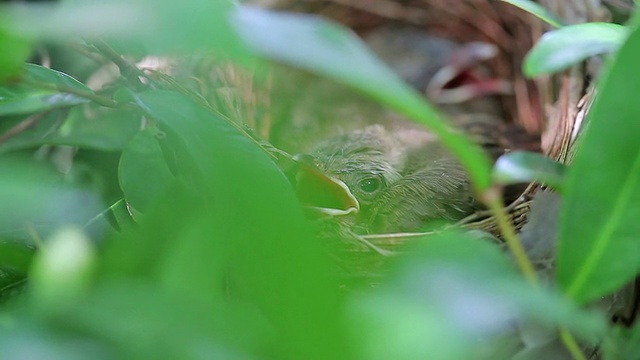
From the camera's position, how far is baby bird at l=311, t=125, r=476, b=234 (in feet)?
2.51

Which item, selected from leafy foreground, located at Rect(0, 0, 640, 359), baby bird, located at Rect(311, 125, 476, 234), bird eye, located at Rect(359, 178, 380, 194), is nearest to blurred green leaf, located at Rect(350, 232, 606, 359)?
leafy foreground, located at Rect(0, 0, 640, 359)

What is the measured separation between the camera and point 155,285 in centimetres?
17

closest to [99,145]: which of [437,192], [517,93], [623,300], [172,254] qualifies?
[172,254]

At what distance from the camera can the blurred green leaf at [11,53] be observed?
171 mm

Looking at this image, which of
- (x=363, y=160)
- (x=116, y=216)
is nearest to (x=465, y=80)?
(x=363, y=160)

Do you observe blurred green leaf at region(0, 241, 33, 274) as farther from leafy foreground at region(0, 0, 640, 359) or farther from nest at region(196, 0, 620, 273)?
nest at region(196, 0, 620, 273)

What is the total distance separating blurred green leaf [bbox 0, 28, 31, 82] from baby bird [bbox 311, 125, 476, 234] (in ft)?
1.68

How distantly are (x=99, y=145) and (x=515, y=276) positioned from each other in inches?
10.8

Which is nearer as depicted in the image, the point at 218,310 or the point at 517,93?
the point at 218,310

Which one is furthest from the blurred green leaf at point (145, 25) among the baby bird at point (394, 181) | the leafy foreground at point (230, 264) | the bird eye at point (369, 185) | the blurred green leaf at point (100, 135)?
the bird eye at point (369, 185)

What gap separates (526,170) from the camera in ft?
0.85

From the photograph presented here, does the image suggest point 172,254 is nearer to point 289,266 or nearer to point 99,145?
point 289,266

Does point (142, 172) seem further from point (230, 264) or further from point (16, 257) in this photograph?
point (230, 264)

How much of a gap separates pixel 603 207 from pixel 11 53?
23cm
